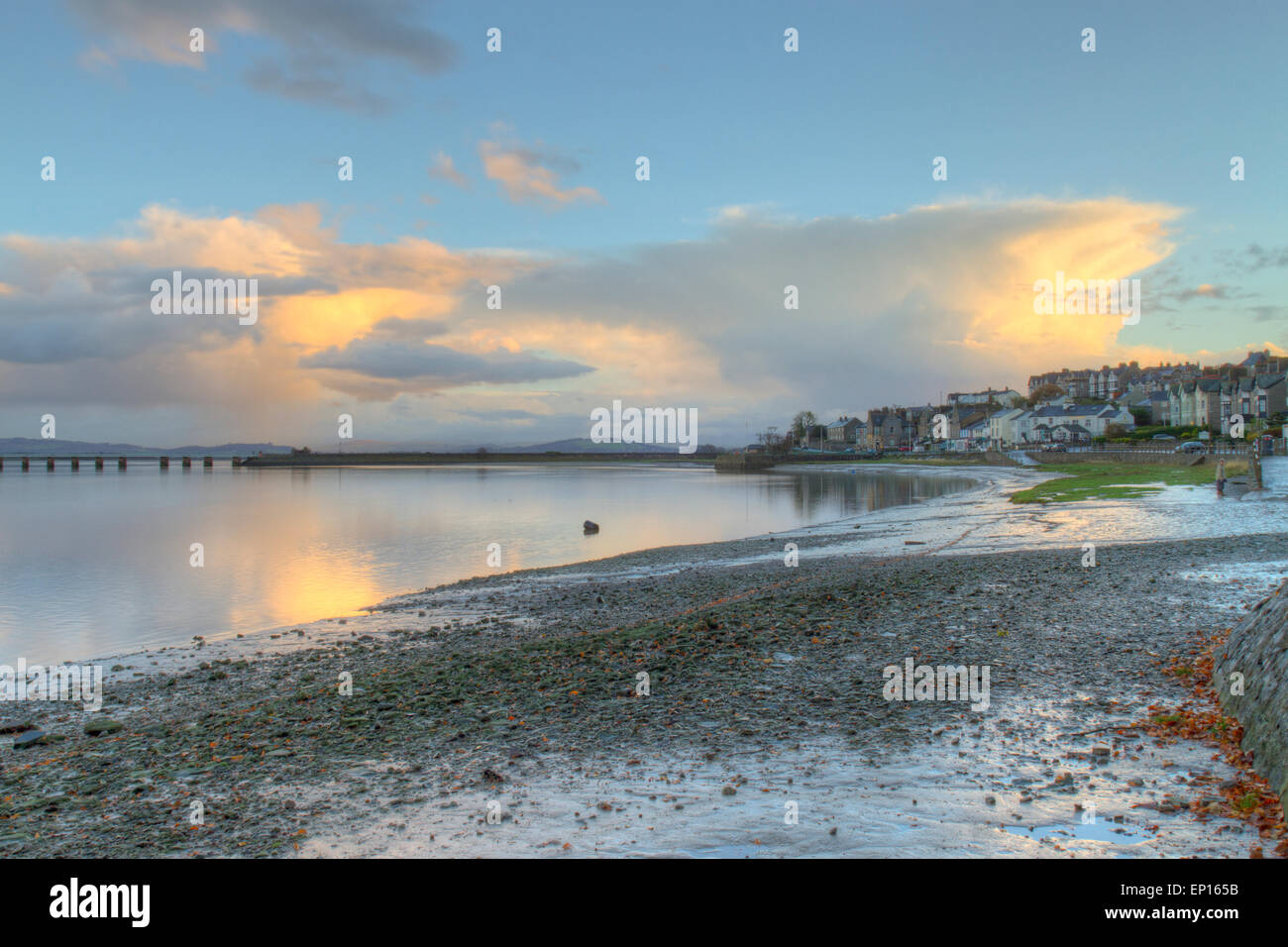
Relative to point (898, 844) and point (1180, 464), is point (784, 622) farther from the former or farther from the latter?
point (1180, 464)

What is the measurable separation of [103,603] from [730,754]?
1047 inches

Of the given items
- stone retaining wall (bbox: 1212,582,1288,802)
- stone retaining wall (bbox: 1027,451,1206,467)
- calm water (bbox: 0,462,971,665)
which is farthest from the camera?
stone retaining wall (bbox: 1027,451,1206,467)

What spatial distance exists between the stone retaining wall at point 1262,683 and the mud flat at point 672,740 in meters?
0.50

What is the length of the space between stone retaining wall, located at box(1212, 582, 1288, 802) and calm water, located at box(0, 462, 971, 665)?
21231 millimetres

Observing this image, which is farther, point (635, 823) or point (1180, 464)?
point (1180, 464)

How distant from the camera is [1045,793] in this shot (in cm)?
691

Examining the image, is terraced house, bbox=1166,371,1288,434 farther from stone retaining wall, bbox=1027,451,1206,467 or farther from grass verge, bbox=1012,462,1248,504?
grass verge, bbox=1012,462,1248,504

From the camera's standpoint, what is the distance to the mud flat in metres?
6.44

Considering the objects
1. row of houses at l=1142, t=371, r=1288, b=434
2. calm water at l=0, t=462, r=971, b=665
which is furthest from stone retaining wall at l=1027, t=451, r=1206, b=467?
row of houses at l=1142, t=371, r=1288, b=434

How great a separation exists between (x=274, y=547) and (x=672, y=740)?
39.7 meters

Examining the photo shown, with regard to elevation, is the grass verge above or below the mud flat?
above

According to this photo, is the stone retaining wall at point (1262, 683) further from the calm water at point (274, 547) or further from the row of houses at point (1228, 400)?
the row of houses at point (1228, 400)
